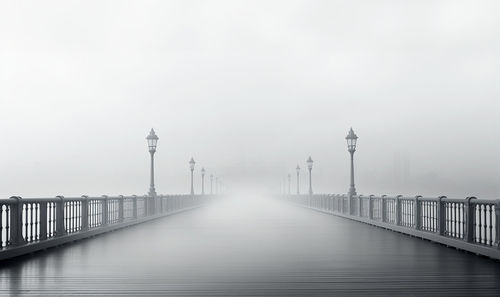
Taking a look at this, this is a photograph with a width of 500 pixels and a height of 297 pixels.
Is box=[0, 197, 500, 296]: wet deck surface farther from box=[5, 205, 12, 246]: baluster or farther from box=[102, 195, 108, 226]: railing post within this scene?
box=[102, 195, 108, 226]: railing post

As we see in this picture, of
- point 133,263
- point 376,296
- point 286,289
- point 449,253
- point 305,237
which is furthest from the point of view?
point 305,237

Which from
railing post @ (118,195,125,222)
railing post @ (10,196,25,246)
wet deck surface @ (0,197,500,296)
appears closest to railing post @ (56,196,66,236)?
wet deck surface @ (0,197,500,296)

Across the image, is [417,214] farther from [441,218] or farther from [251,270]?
[251,270]

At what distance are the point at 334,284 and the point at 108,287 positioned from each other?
11.1 feet

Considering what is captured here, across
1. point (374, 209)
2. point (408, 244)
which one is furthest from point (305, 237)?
point (374, 209)

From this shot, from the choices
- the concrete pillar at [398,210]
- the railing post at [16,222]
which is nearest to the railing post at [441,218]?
the concrete pillar at [398,210]

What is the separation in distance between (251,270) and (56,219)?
7436mm

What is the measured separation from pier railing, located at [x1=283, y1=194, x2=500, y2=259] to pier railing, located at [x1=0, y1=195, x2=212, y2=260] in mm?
9916

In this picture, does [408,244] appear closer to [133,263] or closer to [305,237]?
[305,237]

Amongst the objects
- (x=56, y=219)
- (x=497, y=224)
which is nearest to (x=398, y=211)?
(x=497, y=224)

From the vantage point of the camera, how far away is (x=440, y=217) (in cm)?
1700

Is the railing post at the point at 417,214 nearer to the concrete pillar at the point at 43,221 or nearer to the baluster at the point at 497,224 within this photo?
the baluster at the point at 497,224

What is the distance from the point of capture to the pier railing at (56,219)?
13375 millimetres

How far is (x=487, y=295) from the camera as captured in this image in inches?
336
